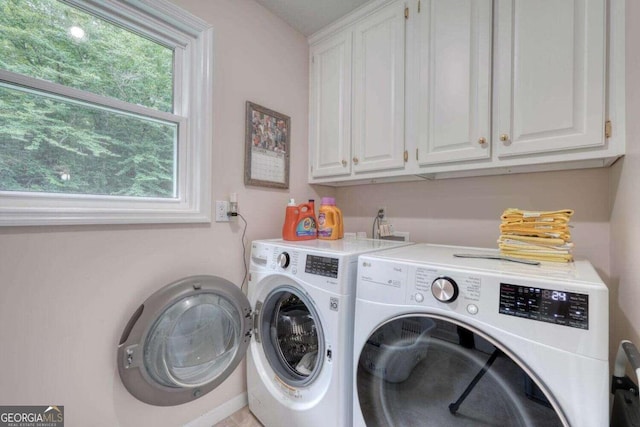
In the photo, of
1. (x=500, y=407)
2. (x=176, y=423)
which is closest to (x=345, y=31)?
(x=500, y=407)

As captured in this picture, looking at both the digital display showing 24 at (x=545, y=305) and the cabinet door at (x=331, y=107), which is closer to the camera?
the digital display showing 24 at (x=545, y=305)

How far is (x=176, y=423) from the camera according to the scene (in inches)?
53.1

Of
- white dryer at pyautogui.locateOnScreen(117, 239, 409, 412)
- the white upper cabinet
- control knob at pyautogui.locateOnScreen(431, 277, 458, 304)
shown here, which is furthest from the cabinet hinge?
white dryer at pyautogui.locateOnScreen(117, 239, 409, 412)

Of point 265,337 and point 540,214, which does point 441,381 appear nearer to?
point 540,214

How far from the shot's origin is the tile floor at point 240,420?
146cm

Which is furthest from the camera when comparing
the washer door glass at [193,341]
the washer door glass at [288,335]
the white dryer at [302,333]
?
the washer door glass at [288,335]

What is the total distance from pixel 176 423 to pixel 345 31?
2.47 meters

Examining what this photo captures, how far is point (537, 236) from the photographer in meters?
1.02

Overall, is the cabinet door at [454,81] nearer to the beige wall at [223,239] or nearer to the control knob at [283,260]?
the beige wall at [223,239]

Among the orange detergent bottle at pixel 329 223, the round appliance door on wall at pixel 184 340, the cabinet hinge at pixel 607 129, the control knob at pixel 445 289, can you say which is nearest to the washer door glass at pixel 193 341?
the round appliance door on wall at pixel 184 340

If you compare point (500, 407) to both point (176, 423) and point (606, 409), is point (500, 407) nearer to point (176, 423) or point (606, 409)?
point (606, 409)

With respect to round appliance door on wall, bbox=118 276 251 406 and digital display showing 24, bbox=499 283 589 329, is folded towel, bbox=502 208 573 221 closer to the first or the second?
digital display showing 24, bbox=499 283 589 329

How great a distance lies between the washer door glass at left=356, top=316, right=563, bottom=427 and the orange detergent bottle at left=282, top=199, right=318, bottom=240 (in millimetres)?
791

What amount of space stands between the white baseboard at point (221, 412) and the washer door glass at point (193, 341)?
26 centimetres
